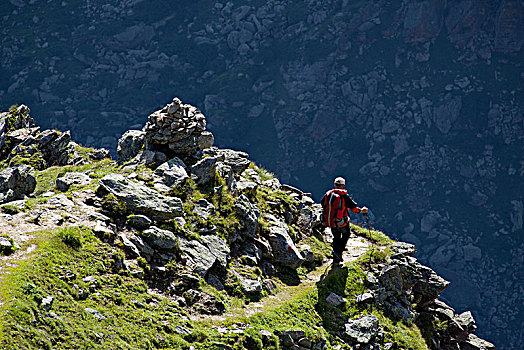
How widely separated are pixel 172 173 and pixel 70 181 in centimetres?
320

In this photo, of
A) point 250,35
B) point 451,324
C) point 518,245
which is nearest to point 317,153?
point 250,35

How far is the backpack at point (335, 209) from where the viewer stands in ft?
47.9

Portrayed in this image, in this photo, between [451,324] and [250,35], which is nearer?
[451,324]

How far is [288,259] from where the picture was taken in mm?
14922

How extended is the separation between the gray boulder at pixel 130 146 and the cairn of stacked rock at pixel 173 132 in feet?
3.41

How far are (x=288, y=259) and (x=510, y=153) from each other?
8057cm

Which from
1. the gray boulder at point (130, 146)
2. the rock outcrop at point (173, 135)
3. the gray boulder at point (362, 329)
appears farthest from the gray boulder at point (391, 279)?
the gray boulder at point (130, 146)

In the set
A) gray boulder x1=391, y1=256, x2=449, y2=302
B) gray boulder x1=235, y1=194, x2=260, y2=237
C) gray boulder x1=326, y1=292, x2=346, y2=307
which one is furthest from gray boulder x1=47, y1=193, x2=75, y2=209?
gray boulder x1=391, y1=256, x2=449, y2=302

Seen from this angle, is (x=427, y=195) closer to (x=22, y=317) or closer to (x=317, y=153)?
(x=317, y=153)

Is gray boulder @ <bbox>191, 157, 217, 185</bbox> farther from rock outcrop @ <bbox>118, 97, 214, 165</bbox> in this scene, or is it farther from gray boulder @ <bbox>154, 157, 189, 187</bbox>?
rock outcrop @ <bbox>118, 97, 214, 165</bbox>

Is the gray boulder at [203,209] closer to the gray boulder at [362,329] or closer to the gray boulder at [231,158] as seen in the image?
the gray boulder at [231,158]

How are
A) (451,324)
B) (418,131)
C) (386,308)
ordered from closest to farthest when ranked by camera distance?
(386,308) → (451,324) → (418,131)

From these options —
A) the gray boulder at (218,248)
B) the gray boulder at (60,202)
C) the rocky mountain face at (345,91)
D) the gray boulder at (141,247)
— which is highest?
the rocky mountain face at (345,91)

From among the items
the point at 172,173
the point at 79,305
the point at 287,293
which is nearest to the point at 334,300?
the point at 287,293
